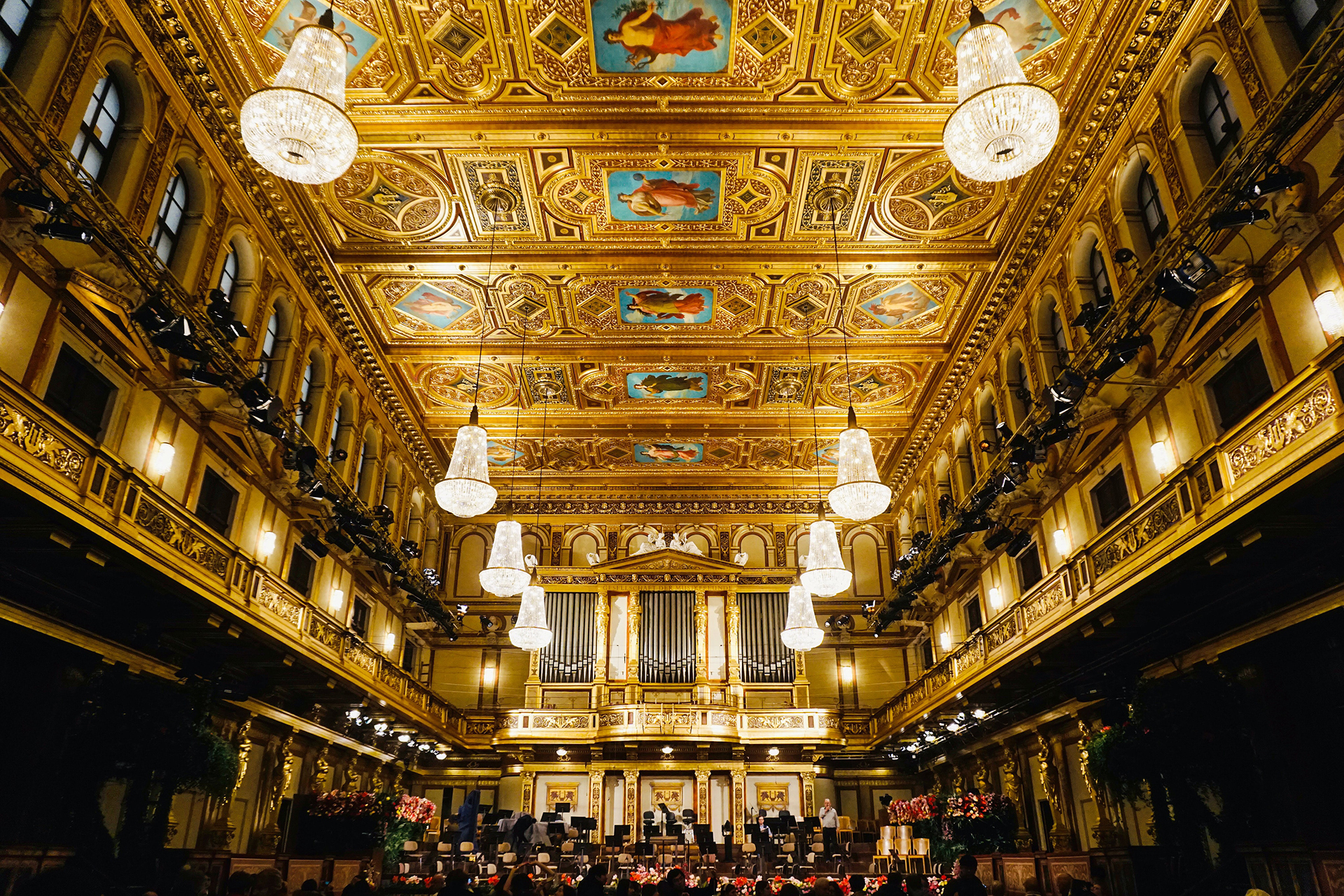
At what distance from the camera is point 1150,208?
455 inches

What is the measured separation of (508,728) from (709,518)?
8.05 meters

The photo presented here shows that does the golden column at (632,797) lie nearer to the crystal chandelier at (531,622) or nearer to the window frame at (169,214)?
the crystal chandelier at (531,622)

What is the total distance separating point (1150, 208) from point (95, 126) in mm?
13005

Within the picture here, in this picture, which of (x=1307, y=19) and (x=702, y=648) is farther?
(x=702, y=648)

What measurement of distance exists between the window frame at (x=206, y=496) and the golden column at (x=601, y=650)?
11695 millimetres

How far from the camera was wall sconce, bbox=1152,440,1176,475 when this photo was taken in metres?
10.9

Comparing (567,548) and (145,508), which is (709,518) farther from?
(145,508)

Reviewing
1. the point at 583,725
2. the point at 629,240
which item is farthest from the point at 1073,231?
the point at 583,725

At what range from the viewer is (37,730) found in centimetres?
934

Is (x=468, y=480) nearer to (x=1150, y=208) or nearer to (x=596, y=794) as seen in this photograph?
(x=1150, y=208)

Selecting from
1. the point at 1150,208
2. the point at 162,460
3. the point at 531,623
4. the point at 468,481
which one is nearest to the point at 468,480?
the point at 468,481

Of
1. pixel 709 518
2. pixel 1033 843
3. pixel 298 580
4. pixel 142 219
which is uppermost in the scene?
pixel 709 518

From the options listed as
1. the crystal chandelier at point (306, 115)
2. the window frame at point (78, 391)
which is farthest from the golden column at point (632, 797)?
the crystal chandelier at point (306, 115)

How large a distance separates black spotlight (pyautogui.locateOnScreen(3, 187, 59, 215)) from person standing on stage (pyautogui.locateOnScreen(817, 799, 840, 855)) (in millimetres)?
15009
